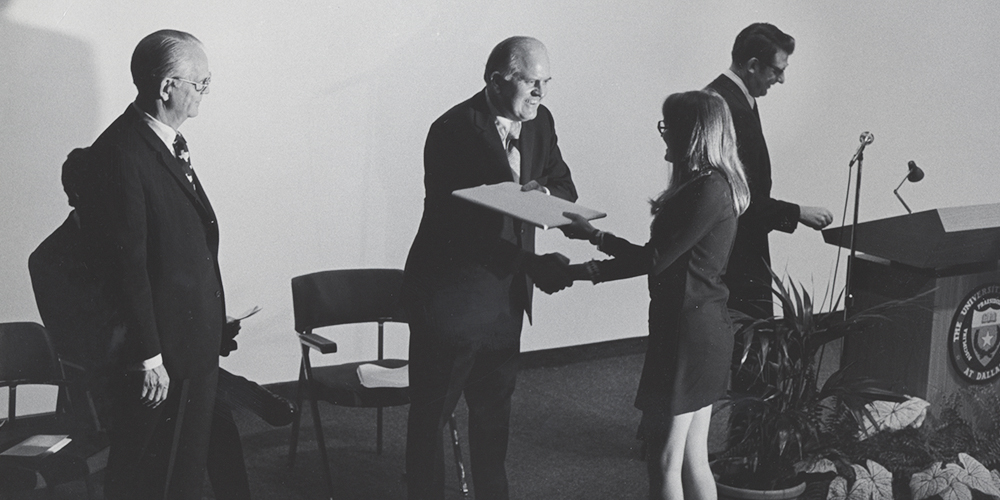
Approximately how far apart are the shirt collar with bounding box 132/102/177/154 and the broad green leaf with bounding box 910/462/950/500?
2.80 metres

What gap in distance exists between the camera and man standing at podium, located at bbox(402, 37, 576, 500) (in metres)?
2.79

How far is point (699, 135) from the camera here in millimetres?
2729

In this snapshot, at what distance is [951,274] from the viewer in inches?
139

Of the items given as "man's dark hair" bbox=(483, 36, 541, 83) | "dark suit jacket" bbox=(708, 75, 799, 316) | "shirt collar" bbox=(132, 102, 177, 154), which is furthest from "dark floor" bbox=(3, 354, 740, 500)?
"man's dark hair" bbox=(483, 36, 541, 83)

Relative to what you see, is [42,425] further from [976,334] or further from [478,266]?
[976,334]

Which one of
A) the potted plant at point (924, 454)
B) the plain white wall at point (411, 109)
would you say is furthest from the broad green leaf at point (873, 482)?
the plain white wall at point (411, 109)

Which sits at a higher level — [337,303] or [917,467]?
[337,303]

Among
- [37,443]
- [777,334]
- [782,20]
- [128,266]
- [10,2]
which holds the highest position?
[782,20]

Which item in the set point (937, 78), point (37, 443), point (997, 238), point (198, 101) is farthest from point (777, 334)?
point (37, 443)

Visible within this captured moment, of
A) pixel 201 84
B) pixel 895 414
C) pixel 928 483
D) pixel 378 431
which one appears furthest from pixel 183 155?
pixel 928 483

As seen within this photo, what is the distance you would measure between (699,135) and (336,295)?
1.12 meters

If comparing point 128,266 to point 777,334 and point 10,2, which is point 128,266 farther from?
point 777,334

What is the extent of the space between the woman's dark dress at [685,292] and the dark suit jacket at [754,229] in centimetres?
46

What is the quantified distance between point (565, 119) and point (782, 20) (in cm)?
97
